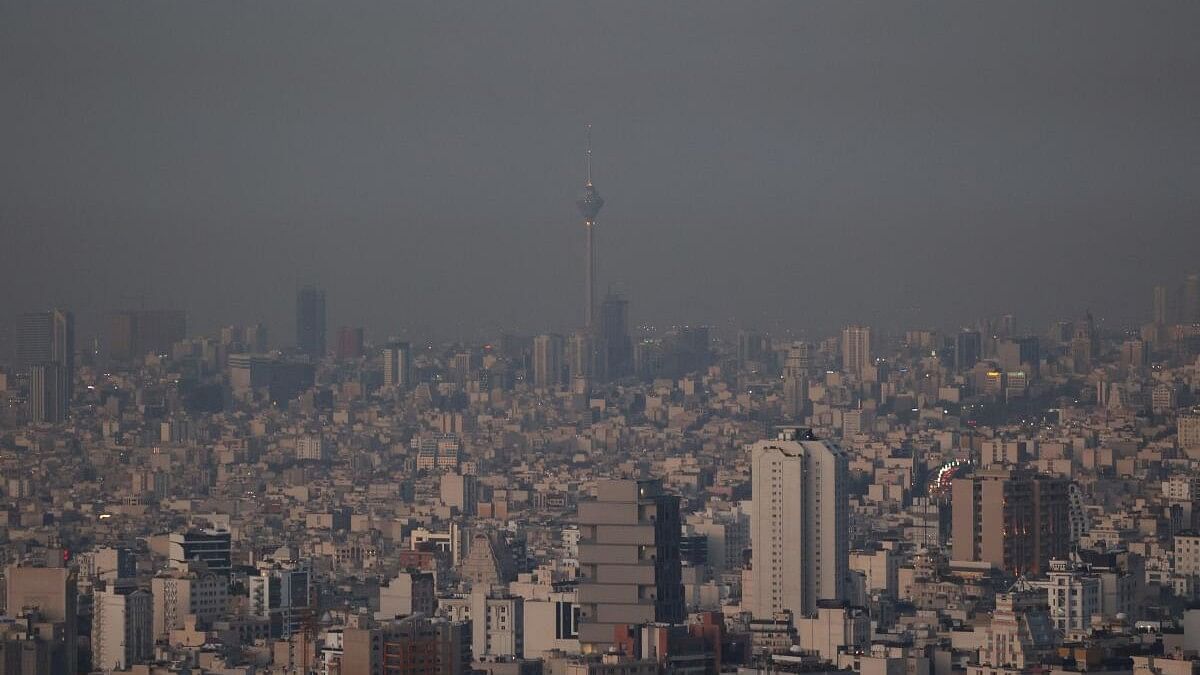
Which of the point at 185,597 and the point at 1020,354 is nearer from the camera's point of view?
the point at 185,597

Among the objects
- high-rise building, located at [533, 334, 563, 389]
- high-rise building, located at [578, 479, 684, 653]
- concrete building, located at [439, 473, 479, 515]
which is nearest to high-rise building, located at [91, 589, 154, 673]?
high-rise building, located at [578, 479, 684, 653]

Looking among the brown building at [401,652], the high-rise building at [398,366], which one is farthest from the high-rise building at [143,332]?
the brown building at [401,652]

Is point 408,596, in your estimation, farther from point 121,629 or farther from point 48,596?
point 121,629

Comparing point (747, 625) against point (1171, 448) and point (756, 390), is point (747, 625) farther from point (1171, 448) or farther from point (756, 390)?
point (756, 390)

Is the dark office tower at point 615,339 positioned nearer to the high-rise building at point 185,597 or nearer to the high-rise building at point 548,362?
the high-rise building at point 548,362

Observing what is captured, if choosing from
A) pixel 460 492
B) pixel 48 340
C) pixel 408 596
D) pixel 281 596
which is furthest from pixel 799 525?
pixel 460 492
